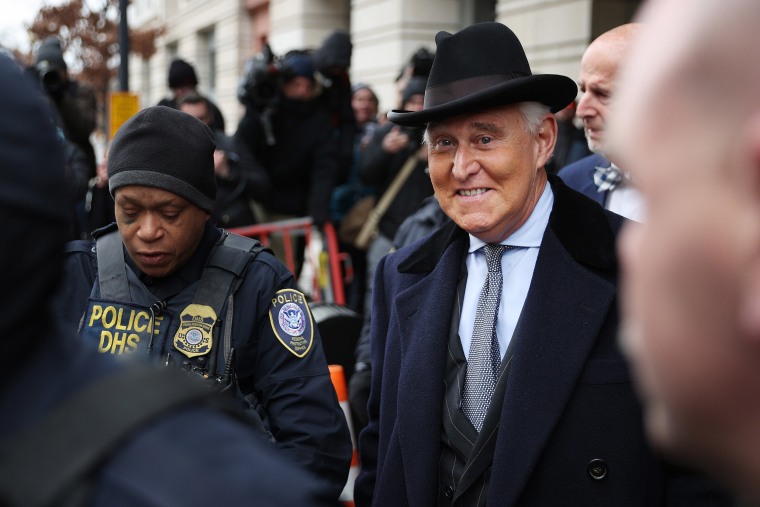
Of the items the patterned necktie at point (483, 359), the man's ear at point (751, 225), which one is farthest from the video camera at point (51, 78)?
the man's ear at point (751, 225)

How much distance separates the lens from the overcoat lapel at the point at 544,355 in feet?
7.34

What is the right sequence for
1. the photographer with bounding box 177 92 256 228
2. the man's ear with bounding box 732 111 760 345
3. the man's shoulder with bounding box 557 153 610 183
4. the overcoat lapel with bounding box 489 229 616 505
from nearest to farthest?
the man's ear with bounding box 732 111 760 345, the overcoat lapel with bounding box 489 229 616 505, the man's shoulder with bounding box 557 153 610 183, the photographer with bounding box 177 92 256 228

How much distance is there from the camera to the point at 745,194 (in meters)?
0.74

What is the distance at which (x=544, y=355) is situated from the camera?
2322mm

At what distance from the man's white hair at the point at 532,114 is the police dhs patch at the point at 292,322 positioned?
0.88 m

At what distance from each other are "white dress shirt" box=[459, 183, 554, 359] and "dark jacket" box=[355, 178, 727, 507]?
5 cm

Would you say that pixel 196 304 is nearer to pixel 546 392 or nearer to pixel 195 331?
pixel 195 331

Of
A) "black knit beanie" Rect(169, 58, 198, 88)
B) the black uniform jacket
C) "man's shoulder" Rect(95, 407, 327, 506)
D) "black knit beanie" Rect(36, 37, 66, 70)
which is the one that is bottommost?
the black uniform jacket

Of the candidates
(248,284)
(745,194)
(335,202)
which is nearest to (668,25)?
(745,194)

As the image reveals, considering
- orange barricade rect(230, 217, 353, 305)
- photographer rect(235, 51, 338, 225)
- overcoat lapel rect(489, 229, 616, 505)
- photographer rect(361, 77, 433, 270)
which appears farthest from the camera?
orange barricade rect(230, 217, 353, 305)

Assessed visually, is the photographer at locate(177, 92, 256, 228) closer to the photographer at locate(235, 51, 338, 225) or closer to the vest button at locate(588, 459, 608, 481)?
the photographer at locate(235, 51, 338, 225)

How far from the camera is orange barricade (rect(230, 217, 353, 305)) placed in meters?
6.68

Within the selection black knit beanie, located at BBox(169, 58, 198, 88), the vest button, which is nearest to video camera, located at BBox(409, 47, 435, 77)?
black knit beanie, located at BBox(169, 58, 198, 88)

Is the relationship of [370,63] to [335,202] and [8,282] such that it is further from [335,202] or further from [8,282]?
[8,282]
